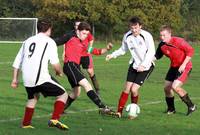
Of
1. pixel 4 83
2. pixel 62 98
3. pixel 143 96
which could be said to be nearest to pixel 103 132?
pixel 62 98

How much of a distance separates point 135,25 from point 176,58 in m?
1.29

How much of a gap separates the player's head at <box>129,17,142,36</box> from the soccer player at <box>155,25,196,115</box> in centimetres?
66

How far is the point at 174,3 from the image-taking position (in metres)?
61.5

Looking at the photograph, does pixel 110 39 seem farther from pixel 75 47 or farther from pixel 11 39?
pixel 75 47

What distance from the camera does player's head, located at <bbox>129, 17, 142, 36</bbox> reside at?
418 inches

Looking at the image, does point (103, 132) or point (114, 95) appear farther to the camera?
point (114, 95)

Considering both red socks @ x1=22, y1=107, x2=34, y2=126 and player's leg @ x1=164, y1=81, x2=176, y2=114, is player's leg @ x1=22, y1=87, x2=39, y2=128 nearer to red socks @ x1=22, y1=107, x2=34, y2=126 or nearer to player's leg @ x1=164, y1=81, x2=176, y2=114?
red socks @ x1=22, y1=107, x2=34, y2=126

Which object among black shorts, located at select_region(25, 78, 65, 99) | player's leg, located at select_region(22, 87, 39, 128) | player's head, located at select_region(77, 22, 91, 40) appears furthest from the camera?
player's head, located at select_region(77, 22, 91, 40)

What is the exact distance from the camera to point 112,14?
58.9 meters

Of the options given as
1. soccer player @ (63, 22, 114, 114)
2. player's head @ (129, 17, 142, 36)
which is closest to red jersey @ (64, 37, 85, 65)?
soccer player @ (63, 22, 114, 114)

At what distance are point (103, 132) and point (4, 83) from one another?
897 centimetres

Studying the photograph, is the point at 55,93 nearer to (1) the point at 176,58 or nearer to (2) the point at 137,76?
(2) the point at 137,76

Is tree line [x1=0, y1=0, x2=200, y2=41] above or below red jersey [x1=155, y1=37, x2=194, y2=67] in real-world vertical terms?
below

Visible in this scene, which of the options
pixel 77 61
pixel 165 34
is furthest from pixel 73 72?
pixel 165 34
